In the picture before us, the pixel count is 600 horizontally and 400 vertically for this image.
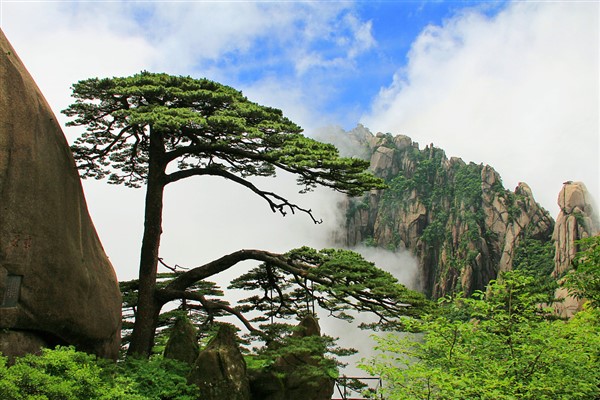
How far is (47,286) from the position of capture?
372 inches

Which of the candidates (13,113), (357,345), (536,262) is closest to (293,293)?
(13,113)

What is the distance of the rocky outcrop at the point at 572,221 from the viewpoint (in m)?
47.5

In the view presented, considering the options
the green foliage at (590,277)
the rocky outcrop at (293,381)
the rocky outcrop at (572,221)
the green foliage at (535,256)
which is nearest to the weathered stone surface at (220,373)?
the rocky outcrop at (293,381)

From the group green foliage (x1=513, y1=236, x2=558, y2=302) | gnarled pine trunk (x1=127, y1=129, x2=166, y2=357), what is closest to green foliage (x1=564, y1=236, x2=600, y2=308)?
gnarled pine trunk (x1=127, y1=129, x2=166, y2=357)

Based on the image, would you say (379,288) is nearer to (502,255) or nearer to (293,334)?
(293,334)

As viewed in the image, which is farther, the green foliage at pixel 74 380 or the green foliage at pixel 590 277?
the green foliage at pixel 590 277

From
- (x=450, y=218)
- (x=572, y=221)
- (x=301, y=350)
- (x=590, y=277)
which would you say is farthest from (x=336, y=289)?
(x=450, y=218)

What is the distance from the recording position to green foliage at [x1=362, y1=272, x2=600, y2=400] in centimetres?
751

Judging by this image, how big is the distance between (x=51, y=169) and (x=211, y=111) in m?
4.21

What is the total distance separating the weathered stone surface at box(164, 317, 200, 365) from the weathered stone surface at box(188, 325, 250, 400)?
1146 millimetres

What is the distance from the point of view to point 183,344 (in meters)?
12.6

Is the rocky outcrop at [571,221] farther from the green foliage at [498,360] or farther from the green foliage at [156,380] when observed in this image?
the green foliage at [156,380]

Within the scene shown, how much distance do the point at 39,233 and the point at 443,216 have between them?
235 ft

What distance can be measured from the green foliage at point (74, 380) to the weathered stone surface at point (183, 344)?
5.45ft
